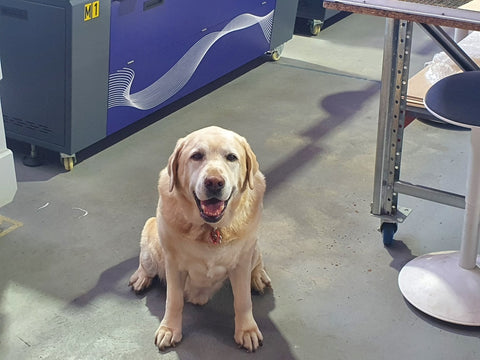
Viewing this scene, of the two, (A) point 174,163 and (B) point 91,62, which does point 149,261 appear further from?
(B) point 91,62

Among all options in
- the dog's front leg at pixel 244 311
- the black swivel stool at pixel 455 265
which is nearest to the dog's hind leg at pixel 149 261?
the dog's front leg at pixel 244 311

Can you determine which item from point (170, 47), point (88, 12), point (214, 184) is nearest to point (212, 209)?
point (214, 184)

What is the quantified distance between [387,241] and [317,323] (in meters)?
0.69

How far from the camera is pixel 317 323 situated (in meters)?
2.85

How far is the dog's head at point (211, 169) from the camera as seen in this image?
236cm

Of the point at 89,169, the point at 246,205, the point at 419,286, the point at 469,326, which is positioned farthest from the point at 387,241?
the point at 89,169

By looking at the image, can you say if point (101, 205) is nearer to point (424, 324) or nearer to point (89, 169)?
point (89, 169)

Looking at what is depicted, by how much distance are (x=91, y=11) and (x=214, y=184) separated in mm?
1645

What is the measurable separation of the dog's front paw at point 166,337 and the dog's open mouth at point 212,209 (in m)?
Result: 0.50

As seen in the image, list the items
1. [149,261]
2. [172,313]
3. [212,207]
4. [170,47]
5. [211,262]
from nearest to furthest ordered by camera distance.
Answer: [212,207], [211,262], [172,313], [149,261], [170,47]

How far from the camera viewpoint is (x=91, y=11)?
141 inches

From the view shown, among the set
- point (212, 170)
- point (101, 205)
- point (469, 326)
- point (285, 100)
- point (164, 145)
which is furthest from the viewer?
point (285, 100)

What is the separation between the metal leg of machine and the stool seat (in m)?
0.31

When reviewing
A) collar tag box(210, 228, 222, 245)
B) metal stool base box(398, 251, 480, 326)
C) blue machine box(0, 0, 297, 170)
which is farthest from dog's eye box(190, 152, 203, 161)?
blue machine box(0, 0, 297, 170)
